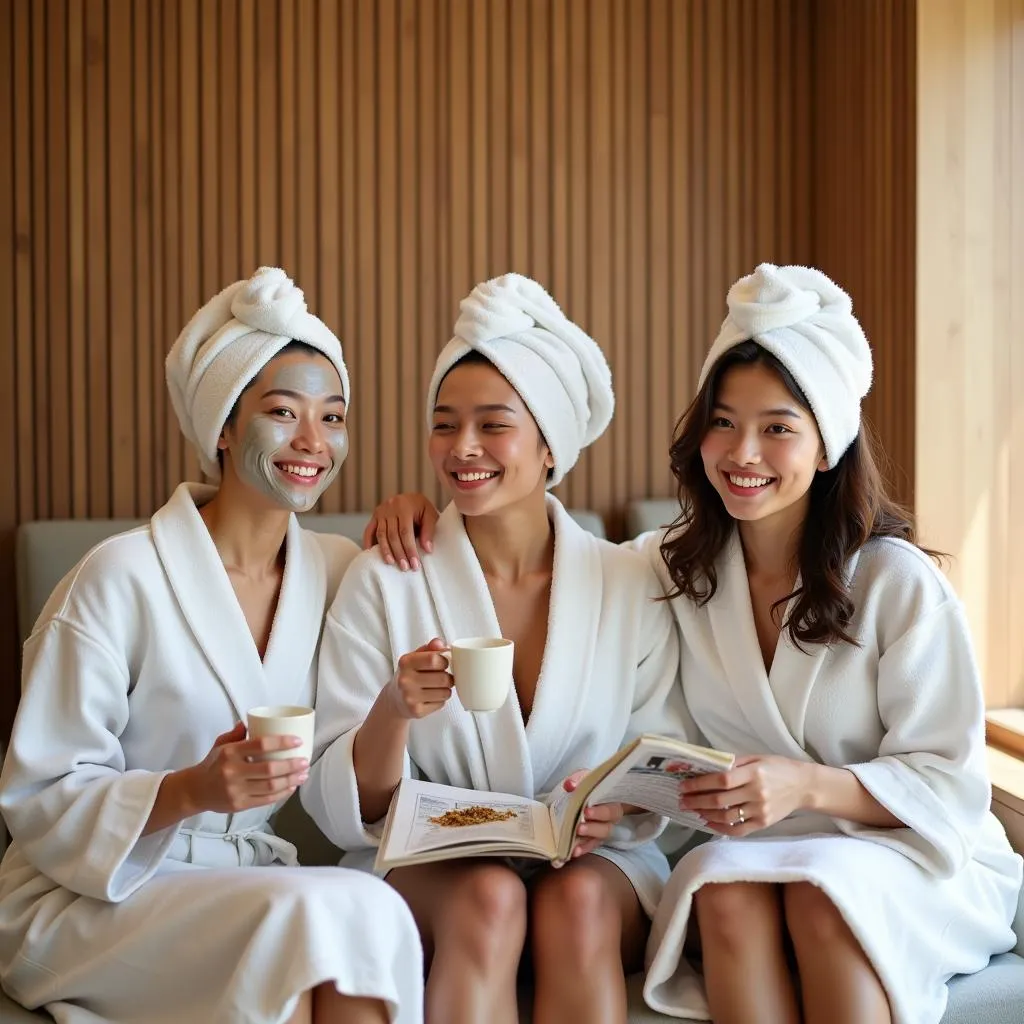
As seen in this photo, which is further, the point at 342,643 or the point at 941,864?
the point at 342,643

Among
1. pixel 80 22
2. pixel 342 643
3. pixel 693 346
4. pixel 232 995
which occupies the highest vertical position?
pixel 80 22

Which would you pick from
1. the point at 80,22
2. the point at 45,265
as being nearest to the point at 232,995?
the point at 45,265

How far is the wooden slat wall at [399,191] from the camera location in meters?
3.10

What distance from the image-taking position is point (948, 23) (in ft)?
9.25

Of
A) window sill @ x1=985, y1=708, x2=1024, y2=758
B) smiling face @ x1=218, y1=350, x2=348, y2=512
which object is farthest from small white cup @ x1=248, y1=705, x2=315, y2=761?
window sill @ x1=985, y1=708, x2=1024, y2=758

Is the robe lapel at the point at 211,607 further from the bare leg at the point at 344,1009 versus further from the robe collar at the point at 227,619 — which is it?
the bare leg at the point at 344,1009

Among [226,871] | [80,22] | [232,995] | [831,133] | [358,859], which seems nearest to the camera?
[232,995]

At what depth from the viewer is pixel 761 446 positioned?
191cm

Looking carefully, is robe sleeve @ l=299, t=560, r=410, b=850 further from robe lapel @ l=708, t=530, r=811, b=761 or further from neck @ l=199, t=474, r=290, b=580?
robe lapel @ l=708, t=530, r=811, b=761

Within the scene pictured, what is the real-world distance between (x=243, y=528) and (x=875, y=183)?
1942 mm

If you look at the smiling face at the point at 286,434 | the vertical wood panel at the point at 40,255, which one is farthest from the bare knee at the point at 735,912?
the vertical wood panel at the point at 40,255

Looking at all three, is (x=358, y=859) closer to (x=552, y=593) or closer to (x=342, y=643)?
(x=342, y=643)

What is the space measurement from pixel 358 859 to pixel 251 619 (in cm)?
44

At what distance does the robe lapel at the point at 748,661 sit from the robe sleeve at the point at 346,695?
57 centimetres
